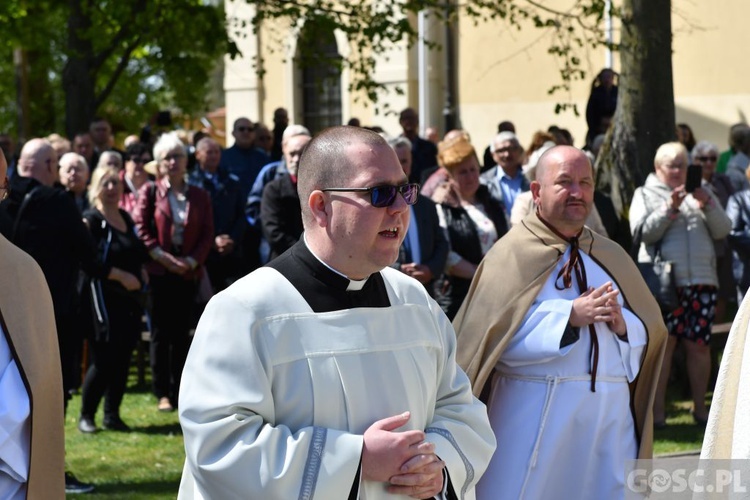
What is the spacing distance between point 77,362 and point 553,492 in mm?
6369

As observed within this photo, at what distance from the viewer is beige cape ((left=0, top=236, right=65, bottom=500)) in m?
4.45

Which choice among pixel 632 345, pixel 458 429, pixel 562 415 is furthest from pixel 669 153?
pixel 458 429

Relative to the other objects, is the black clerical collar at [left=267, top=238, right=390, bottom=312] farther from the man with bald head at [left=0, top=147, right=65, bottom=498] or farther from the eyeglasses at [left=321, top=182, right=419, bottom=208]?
the man with bald head at [left=0, top=147, right=65, bottom=498]

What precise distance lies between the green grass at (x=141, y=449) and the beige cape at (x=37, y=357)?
10.3 feet

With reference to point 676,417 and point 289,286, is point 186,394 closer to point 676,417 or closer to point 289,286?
point 289,286

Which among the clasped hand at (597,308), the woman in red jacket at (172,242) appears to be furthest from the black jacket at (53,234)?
the clasped hand at (597,308)

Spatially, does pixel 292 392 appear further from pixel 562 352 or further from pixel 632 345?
pixel 632 345

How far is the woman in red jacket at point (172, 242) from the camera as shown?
10.2 m

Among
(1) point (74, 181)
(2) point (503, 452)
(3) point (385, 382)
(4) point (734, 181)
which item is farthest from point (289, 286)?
(4) point (734, 181)

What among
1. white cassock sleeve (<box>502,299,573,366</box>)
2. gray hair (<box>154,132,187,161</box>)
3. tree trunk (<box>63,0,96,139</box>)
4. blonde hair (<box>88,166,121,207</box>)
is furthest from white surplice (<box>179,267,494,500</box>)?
tree trunk (<box>63,0,96,139</box>)

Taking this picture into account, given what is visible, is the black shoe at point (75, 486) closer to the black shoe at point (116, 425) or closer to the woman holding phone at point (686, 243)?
the black shoe at point (116, 425)

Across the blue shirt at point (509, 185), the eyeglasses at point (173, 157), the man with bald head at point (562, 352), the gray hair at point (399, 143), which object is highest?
the gray hair at point (399, 143)

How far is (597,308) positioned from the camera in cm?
580

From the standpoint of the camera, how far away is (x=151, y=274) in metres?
10.3
